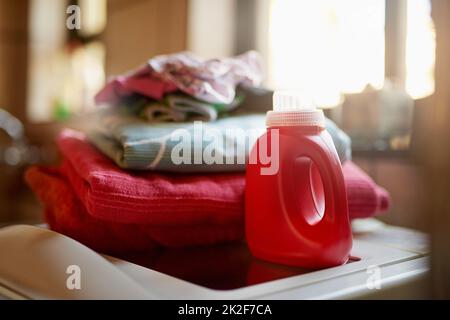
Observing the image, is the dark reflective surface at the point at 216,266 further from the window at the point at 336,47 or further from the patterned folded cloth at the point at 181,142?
the window at the point at 336,47

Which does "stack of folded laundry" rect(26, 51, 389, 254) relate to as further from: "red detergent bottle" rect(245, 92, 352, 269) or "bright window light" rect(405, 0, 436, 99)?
"bright window light" rect(405, 0, 436, 99)

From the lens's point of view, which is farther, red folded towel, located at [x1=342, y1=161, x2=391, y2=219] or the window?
the window

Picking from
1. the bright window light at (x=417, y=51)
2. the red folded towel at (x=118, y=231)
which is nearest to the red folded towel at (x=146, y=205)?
the red folded towel at (x=118, y=231)

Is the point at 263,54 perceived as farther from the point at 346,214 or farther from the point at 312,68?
the point at 346,214

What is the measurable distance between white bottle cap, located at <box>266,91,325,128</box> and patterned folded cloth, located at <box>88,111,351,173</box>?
0.09 meters

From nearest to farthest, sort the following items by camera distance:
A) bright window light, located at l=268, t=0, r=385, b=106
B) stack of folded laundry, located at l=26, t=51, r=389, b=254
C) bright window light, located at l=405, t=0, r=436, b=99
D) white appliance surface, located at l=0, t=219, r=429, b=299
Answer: white appliance surface, located at l=0, t=219, r=429, b=299
stack of folded laundry, located at l=26, t=51, r=389, b=254
bright window light, located at l=405, t=0, r=436, b=99
bright window light, located at l=268, t=0, r=385, b=106

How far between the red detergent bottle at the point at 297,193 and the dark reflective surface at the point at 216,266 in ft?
0.07

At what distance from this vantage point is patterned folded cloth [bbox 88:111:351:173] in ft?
1.75

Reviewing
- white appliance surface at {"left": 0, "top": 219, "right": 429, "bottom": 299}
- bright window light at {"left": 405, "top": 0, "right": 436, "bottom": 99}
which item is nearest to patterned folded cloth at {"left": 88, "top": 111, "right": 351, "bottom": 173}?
A: white appliance surface at {"left": 0, "top": 219, "right": 429, "bottom": 299}

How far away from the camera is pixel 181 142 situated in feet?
1.82

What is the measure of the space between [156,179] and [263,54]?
705 mm

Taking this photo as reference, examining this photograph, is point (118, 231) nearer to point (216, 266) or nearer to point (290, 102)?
point (216, 266)

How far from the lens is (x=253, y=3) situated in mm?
1172

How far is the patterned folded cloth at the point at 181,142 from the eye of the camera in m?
0.53
